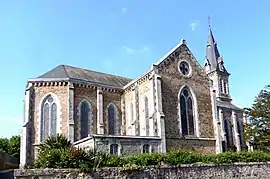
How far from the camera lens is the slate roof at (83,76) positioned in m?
33.9

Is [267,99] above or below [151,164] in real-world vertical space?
above

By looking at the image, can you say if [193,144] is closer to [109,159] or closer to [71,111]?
[71,111]

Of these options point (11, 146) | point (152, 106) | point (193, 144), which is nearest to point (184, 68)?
point (152, 106)

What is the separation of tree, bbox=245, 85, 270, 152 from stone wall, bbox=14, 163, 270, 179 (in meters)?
9.02

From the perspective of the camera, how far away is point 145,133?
3145 centimetres

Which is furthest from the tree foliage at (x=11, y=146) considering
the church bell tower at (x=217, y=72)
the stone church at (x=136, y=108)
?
the church bell tower at (x=217, y=72)

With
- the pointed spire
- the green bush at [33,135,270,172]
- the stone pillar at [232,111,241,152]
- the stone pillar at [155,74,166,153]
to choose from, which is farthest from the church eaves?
the green bush at [33,135,270,172]

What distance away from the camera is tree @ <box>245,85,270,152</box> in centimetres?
3228

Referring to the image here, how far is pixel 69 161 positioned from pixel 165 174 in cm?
609

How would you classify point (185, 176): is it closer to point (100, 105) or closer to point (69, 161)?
point (69, 161)

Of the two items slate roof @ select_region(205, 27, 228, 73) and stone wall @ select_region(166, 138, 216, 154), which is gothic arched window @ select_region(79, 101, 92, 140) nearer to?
stone wall @ select_region(166, 138, 216, 154)

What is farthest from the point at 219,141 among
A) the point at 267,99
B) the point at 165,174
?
the point at 165,174

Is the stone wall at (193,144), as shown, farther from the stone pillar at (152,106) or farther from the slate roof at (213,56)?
the slate roof at (213,56)

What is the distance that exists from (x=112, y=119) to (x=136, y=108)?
3.60 m
